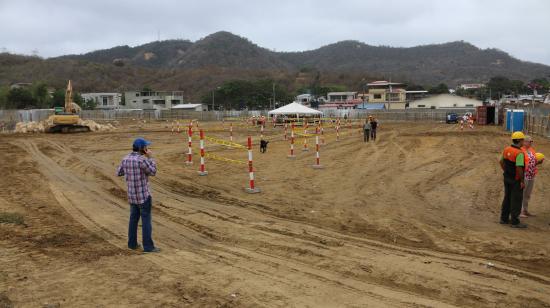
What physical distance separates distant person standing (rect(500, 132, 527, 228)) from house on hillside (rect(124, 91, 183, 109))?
4075 inches

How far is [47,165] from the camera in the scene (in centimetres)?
1716

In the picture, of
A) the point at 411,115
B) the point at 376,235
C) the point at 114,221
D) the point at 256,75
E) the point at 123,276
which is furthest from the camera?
the point at 256,75

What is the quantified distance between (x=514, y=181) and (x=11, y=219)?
8.90 metres

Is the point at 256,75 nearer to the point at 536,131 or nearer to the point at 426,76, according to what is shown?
the point at 426,76

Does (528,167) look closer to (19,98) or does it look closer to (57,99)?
(19,98)

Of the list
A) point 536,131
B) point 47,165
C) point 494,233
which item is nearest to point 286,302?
point 494,233

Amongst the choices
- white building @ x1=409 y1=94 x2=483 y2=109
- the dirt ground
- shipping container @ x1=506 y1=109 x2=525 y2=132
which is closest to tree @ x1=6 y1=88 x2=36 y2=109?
white building @ x1=409 y1=94 x2=483 y2=109

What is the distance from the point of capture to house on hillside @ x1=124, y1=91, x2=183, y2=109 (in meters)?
109

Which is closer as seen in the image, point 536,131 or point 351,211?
point 351,211

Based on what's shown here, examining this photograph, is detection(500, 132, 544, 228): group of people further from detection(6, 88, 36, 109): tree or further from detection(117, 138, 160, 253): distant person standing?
detection(6, 88, 36, 109): tree

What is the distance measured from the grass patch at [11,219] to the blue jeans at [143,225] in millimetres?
2714

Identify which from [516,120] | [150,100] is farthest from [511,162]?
[150,100]

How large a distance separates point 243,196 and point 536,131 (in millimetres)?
27867

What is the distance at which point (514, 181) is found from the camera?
343 inches
